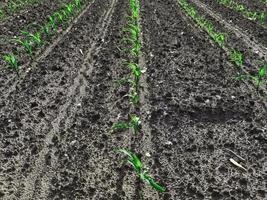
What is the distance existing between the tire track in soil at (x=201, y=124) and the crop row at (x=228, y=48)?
0.69ft

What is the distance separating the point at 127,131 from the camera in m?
4.31

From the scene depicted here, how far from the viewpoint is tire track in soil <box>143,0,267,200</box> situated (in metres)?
3.54

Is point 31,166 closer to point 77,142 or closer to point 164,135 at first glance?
point 77,142

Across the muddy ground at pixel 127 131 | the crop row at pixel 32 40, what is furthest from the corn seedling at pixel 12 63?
the muddy ground at pixel 127 131

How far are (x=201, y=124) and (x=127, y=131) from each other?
2.90 feet

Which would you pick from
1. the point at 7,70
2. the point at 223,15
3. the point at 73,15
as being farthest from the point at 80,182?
the point at 223,15

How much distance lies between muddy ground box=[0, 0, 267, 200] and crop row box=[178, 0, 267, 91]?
0.16m

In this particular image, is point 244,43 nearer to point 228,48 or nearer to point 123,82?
point 228,48

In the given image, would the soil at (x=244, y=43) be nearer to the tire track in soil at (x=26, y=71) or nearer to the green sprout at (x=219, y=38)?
the green sprout at (x=219, y=38)

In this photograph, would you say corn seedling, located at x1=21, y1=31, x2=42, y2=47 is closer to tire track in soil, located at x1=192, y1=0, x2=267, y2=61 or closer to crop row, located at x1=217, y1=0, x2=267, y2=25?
tire track in soil, located at x1=192, y1=0, x2=267, y2=61

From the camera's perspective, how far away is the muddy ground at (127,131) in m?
3.51

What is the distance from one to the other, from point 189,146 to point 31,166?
1.63m

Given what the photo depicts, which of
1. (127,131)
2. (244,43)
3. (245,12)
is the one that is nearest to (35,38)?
(127,131)

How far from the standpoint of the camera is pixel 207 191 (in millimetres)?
3430
